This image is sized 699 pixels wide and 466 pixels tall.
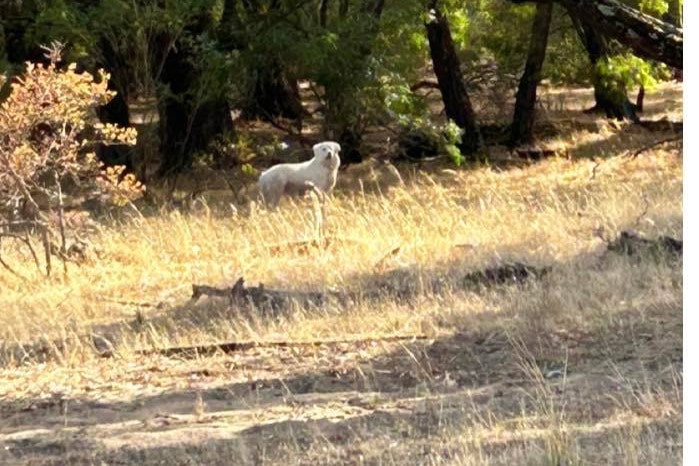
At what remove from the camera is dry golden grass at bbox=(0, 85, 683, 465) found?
523cm

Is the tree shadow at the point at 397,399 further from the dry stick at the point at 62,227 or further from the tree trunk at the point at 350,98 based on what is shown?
the tree trunk at the point at 350,98

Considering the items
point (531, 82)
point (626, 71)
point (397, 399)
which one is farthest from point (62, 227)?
point (531, 82)

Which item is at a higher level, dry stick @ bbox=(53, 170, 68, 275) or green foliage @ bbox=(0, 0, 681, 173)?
green foliage @ bbox=(0, 0, 681, 173)

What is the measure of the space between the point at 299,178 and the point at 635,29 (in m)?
9.07

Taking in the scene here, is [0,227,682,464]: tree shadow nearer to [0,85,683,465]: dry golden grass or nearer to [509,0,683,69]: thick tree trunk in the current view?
[0,85,683,465]: dry golden grass

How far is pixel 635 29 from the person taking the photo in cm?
777

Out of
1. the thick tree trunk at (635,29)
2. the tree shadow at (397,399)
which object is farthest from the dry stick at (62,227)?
the thick tree trunk at (635,29)

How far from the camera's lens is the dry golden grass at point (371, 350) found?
5227 millimetres

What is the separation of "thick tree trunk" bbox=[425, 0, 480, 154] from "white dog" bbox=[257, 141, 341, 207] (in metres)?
8.09

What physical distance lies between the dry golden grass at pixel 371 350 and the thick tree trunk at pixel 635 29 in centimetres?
167

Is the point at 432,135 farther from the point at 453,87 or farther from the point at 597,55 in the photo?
the point at 597,55

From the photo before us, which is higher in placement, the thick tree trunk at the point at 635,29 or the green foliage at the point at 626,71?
the thick tree trunk at the point at 635,29

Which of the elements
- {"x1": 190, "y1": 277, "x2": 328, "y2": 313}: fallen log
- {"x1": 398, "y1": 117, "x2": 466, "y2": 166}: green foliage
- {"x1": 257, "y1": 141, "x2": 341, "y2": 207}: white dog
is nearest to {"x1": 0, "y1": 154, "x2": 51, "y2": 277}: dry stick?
{"x1": 190, "y1": 277, "x2": 328, "y2": 313}: fallen log
